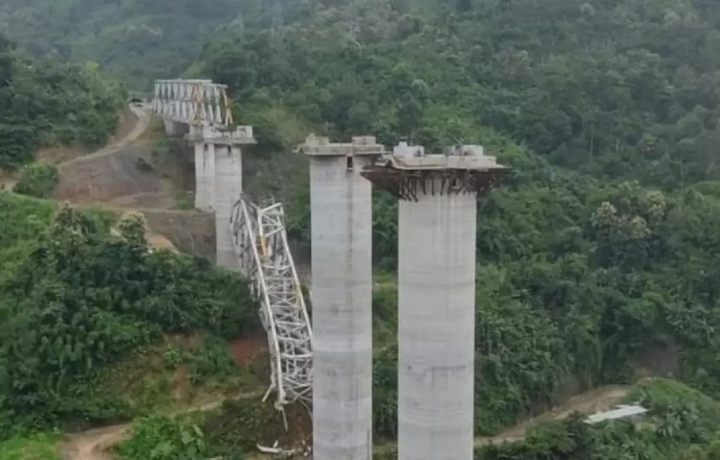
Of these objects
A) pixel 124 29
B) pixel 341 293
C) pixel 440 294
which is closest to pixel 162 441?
pixel 341 293

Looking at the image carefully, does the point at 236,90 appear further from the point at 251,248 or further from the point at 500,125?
the point at 251,248

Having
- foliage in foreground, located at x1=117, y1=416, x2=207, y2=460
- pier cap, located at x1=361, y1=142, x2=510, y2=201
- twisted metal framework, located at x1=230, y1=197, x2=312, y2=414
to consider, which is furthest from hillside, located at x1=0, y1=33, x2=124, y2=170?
pier cap, located at x1=361, y1=142, x2=510, y2=201

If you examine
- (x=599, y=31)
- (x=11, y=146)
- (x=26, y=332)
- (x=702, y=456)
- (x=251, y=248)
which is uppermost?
(x=599, y=31)

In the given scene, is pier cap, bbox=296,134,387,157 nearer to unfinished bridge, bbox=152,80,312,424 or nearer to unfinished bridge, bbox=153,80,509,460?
unfinished bridge, bbox=153,80,509,460

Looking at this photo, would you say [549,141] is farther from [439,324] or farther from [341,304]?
[439,324]

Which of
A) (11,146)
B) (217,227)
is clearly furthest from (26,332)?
(11,146)

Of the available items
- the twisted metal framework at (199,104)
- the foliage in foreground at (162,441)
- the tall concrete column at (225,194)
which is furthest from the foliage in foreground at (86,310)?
the twisted metal framework at (199,104)
